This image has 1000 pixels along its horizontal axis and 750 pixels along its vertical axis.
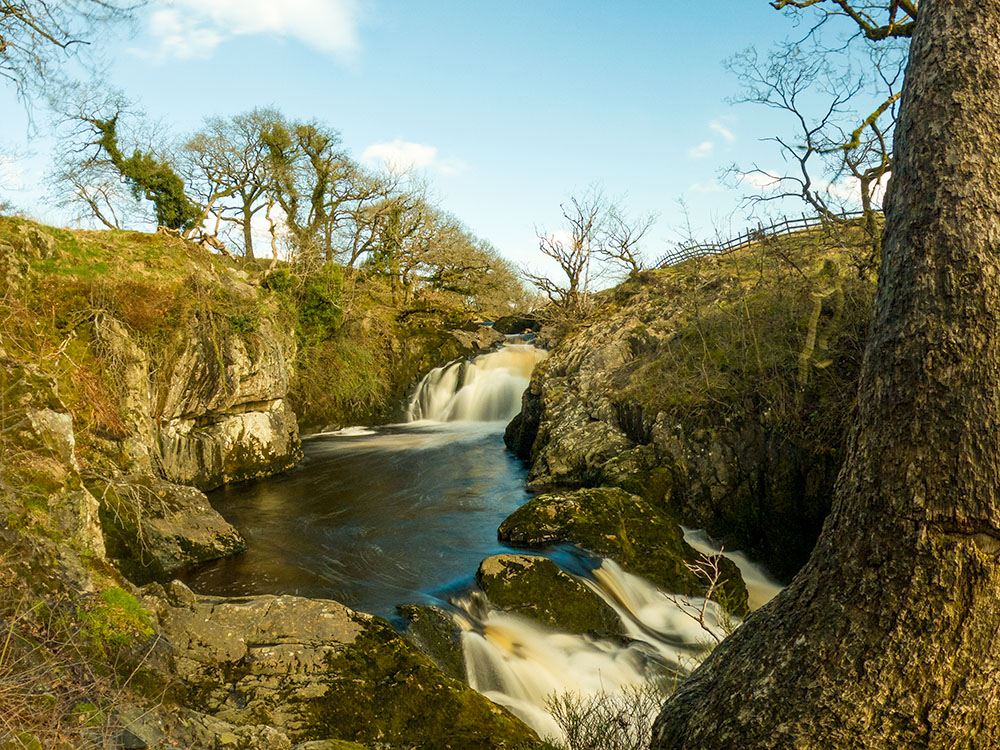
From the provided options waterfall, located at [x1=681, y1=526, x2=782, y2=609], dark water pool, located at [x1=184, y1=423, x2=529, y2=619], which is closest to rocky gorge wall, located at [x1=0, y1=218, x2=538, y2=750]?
dark water pool, located at [x1=184, y1=423, x2=529, y2=619]

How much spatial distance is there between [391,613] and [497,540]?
9.15 ft

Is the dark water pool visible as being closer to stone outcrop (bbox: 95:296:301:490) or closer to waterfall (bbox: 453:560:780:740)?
stone outcrop (bbox: 95:296:301:490)

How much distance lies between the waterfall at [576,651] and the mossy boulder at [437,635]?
0.09 metres

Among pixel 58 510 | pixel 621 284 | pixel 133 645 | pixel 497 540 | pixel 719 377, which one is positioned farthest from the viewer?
pixel 621 284

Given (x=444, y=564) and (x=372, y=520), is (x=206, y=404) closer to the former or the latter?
(x=372, y=520)

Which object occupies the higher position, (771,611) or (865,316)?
(865,316)

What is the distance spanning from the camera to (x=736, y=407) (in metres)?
10.4

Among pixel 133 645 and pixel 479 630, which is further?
pixel 479 630

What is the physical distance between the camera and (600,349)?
14.6 meters

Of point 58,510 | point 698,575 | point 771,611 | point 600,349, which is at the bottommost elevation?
point 698,575

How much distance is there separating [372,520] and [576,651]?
5011 mm

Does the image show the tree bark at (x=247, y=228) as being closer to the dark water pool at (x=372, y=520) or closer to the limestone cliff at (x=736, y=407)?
the dark water pool at (x=372, y=520)

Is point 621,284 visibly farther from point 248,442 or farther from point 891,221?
point 891,221

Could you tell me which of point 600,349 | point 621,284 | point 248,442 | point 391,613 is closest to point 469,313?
point 621,284
